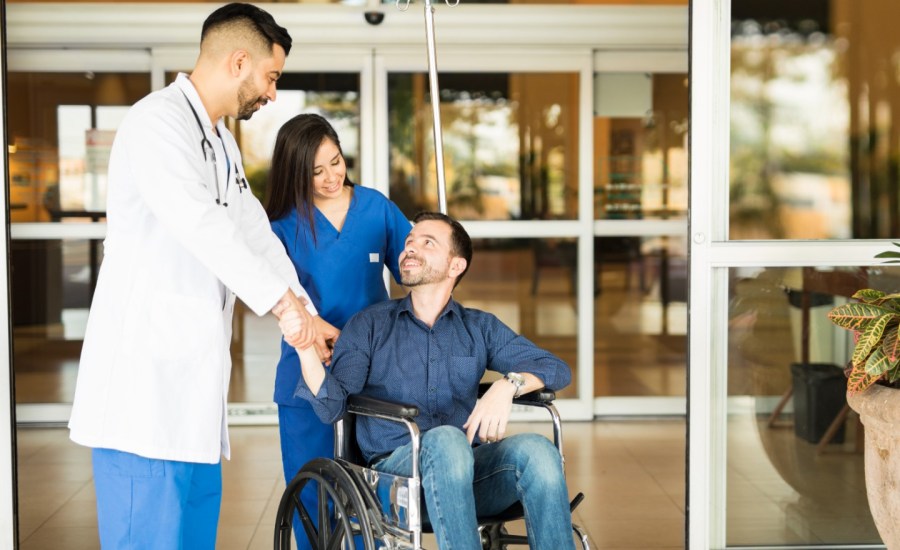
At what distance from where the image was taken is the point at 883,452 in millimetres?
2738

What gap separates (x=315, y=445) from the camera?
9.78ft

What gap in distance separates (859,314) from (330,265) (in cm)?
137

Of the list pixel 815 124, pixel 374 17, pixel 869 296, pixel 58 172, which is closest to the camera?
pixel 869 296

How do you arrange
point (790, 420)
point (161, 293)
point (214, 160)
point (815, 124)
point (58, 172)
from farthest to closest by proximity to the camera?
point (58, 172)
point (815, 124)
point (790, 420)
point (214, 160)
point (161, 293)

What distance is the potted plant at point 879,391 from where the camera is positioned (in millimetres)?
2686

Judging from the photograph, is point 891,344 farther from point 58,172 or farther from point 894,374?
point 58,172

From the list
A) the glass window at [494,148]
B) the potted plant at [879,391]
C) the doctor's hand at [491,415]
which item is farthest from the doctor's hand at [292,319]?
the glass window at [494,148]

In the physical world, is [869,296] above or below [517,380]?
above

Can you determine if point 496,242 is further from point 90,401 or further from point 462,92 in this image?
point 90,401

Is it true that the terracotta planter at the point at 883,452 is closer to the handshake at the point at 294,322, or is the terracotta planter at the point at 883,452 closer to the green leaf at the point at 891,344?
the green leaf at the point at 891,344

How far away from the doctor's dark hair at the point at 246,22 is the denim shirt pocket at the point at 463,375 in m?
Result: 0.88

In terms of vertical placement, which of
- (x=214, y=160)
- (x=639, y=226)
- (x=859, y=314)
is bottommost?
(x=859, y=314)

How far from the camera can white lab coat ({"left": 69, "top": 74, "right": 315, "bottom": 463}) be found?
2.29 meters

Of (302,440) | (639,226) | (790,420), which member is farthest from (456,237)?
(639,226)
